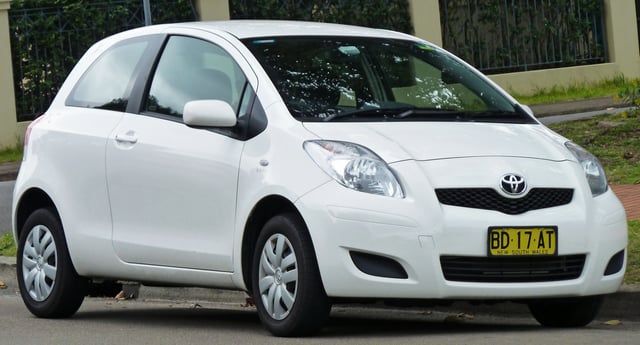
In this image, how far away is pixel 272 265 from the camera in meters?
7.46

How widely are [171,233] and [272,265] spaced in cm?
92

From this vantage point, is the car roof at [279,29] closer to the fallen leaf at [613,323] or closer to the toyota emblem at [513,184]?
the toyota emblem at [513,184]

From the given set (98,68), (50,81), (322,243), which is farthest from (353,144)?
(50,81)

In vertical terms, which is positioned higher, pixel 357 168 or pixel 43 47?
pixel 43 47

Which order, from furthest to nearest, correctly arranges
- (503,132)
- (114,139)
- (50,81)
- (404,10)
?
1. (404,10)
2. (50,81)
3. (114,139)
4. (503,132)

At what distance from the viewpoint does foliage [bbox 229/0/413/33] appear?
24312 mm

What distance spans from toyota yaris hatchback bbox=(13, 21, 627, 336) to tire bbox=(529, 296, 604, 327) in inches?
0.5

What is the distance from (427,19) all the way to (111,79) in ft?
55.5

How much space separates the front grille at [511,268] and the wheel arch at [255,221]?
0.87 meters

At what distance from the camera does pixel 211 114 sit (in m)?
7.75

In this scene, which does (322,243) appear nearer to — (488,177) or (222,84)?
(488,177)

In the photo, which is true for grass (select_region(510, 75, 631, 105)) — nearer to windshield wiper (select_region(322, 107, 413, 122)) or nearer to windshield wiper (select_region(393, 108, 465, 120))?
windshield wiper (select_region(393, 108, 465, 120))

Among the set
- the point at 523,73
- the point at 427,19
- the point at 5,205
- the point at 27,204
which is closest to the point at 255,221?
the point at 27,204

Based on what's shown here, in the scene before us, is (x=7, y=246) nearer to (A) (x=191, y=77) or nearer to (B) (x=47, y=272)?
(B) (x=47, y=272)
